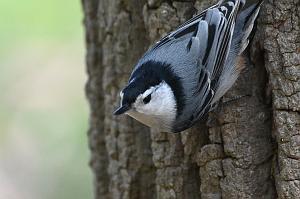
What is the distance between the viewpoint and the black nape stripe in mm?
3094

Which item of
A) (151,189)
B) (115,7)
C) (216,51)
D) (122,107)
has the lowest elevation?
(151,189)

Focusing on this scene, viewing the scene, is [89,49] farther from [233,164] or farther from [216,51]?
[233,164]

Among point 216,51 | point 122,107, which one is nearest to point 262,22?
point 216,51

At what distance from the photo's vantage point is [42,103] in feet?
18.7

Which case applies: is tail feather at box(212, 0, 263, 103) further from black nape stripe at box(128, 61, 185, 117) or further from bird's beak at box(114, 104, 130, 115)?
bird's beak at box(114, 104, 130, 115)

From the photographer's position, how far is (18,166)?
5.57m

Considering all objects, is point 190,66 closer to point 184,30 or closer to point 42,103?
point 184,30

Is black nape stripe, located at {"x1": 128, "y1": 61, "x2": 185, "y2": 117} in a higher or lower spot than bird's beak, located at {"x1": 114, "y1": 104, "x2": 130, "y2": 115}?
higher

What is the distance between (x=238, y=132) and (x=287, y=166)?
10.3 inches

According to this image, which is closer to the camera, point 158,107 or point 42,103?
point 158,107

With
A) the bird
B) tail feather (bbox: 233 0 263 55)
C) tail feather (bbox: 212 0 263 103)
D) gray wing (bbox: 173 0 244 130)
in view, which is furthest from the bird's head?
tail feather (bbox: 233 0 263 55)

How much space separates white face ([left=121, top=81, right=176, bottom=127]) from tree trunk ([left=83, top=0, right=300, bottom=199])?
0.49ft

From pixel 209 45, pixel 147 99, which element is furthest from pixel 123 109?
pixel 209 45

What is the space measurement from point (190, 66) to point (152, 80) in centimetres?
20
